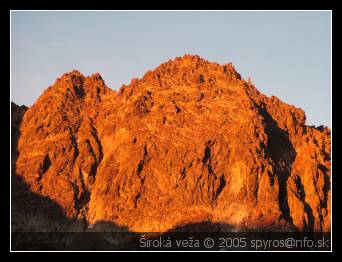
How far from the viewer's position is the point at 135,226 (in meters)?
156

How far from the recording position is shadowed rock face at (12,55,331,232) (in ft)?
515

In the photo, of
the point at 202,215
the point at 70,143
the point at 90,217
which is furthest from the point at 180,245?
the point at 70,143

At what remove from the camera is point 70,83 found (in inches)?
6855

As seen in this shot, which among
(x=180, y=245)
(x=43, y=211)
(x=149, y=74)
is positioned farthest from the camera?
(x=149, y=74)

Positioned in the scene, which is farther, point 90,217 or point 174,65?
point 174,65

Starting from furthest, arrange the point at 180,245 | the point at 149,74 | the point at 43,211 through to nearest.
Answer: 1. the point at 149,74
2. the point at 43,211
3. the point at 180,245

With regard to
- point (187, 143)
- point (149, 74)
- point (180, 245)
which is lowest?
point (180, 245)

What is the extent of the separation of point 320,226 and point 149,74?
113ft

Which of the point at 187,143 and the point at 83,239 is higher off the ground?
the point at 187,143

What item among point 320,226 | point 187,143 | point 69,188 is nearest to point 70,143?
point 69,188

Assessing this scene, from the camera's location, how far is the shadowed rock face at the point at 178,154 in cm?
15688

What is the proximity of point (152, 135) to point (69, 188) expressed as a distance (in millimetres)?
13942

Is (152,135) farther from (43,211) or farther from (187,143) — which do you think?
(43,211)

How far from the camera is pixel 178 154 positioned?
160 meters
